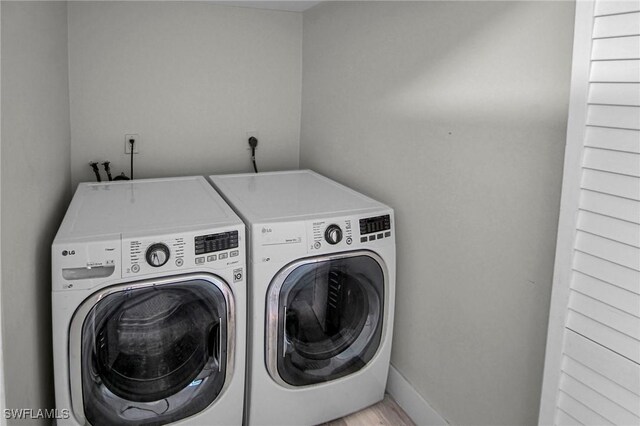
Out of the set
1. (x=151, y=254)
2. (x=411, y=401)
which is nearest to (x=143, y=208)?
(x=151, y=254)

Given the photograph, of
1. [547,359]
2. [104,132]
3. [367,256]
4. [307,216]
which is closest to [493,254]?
[547,359]

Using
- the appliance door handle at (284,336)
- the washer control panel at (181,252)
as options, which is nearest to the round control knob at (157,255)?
the washer control panel at (181,252)

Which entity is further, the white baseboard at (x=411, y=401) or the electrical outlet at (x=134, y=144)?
the electrical outlet at (x=134, y=144)

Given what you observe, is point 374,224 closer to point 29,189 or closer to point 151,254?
point 151,254

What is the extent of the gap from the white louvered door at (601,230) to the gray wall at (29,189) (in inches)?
54.9

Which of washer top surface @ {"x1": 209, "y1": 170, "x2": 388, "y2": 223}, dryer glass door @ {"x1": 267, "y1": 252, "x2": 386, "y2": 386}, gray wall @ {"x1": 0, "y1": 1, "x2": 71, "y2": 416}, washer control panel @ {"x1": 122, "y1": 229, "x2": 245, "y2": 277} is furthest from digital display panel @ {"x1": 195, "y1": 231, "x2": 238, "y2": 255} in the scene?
gray wall @ {"x1": 0, "y1": 1, "x2": 71, "y2": 416}

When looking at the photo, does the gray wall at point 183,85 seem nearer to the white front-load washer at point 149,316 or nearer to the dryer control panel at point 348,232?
the white front-load washer at point 149,316

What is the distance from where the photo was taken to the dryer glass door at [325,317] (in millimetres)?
1759

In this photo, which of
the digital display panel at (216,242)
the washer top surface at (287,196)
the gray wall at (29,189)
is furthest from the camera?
the washer top surface at (287,196)

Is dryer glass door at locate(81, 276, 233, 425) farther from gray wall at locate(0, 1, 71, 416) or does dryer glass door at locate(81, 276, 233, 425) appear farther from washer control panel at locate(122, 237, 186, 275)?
gray wall at locate(0, 1, 71, 416)

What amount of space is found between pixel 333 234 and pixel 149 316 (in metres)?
0.73

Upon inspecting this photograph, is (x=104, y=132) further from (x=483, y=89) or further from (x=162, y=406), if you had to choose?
(x=483, y=89)

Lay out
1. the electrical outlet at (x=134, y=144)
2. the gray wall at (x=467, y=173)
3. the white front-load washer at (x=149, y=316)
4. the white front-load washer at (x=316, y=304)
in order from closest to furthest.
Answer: the gray wall at (x=467, y=173) → the white front-load washer at (x=149, y=316) → the white front-load washer at (x=316, y=304) → the electrical outlet at (x=134, y=144)

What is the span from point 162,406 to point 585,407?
4.45 feet
